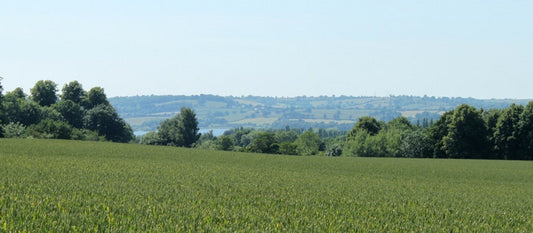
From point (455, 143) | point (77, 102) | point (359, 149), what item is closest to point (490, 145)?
point (455, 143)

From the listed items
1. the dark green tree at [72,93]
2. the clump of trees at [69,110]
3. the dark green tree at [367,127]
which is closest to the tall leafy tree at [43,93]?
the clump of trees at [69,110]

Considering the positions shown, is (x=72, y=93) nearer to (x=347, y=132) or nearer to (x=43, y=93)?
(x=43, y=93)

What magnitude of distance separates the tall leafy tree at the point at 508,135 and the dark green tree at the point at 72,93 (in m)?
109

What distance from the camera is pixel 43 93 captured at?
157 m

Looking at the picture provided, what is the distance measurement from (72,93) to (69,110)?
14.8 metres

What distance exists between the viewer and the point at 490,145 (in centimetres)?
9581

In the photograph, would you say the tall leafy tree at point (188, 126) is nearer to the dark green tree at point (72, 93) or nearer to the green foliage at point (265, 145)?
the dark green tree at point (72, 93)

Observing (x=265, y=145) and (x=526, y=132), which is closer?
(x=526, y=132)

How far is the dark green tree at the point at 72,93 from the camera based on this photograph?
533 feet

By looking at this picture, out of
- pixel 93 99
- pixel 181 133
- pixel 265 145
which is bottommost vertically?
pixel 265 145

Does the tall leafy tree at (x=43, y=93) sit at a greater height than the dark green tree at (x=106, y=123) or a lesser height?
greater

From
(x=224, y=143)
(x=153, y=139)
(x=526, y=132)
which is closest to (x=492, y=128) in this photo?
(x=526, y=132)

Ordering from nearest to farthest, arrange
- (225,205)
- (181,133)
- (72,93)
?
(225,205) < (72,93) < (181,133)

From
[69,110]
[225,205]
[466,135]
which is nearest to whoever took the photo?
[225,205]
